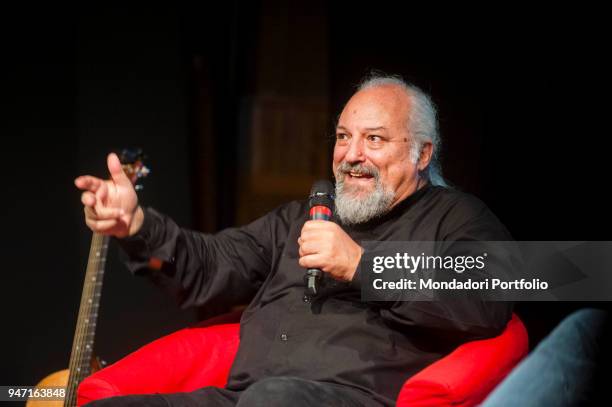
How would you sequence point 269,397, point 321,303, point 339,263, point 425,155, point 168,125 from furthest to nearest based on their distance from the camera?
point 168,125 < point 425,155 < point 321,303 < point 339,263 < point 269,397

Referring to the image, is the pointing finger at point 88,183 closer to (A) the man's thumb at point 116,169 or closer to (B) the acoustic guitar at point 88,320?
(A) the man's thumb at point 116,169

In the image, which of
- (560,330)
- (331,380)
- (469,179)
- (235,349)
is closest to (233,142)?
(469,179)

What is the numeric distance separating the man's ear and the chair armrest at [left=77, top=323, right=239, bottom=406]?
75cm

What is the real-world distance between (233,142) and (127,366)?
208cm

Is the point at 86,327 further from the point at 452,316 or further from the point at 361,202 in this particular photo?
the point at 452,316

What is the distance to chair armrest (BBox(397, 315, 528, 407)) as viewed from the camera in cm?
161

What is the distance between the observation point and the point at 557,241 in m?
2.26

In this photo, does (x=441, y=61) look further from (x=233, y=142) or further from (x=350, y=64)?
(x=233, y=142)

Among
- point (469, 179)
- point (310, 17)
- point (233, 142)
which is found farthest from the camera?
point (310, 17)

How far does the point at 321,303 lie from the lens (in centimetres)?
198

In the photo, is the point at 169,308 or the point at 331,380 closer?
the point at 331,380

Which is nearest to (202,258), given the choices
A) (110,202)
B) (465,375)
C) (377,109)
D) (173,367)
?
(173,367)

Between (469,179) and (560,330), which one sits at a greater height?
(469,179)

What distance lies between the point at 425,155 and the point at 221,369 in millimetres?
886
